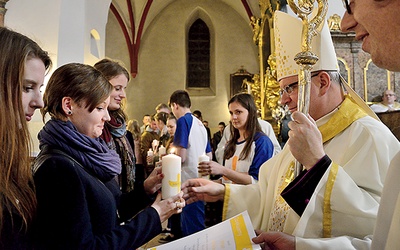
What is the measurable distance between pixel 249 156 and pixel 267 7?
18.7 ft

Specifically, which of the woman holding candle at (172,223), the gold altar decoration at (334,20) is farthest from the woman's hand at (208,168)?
the gold altar decoration at (334,20)

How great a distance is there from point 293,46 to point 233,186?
83cm

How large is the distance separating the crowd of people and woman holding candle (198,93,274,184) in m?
0.97

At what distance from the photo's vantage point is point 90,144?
151 centimetres

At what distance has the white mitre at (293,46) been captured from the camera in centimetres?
189

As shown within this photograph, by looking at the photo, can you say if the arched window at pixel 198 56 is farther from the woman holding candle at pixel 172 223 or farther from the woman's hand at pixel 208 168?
the woman's hand at pixel 208 168

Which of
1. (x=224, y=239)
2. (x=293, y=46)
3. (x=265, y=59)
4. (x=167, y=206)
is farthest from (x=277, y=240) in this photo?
(x=265, y=59)

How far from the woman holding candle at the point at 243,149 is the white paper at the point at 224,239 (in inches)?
58.0

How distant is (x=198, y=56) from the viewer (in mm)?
15039

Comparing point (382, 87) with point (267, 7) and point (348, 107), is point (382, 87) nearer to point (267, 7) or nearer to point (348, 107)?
point (267, 7)

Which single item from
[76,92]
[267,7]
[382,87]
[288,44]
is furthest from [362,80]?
[76,92]

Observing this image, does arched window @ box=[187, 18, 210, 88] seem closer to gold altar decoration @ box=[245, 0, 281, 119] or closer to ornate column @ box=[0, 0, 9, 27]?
gold altar decoration @ box=[245, 0, 281, 119]

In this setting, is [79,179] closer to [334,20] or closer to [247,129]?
[247,129]

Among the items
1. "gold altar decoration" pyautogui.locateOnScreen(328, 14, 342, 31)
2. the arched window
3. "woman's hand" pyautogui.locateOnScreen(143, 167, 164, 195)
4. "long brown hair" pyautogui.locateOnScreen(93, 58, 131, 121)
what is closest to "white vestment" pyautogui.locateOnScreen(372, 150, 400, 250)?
"woman's hand" pyautogui.locateOnScreen(143, 167, 164, 195)
